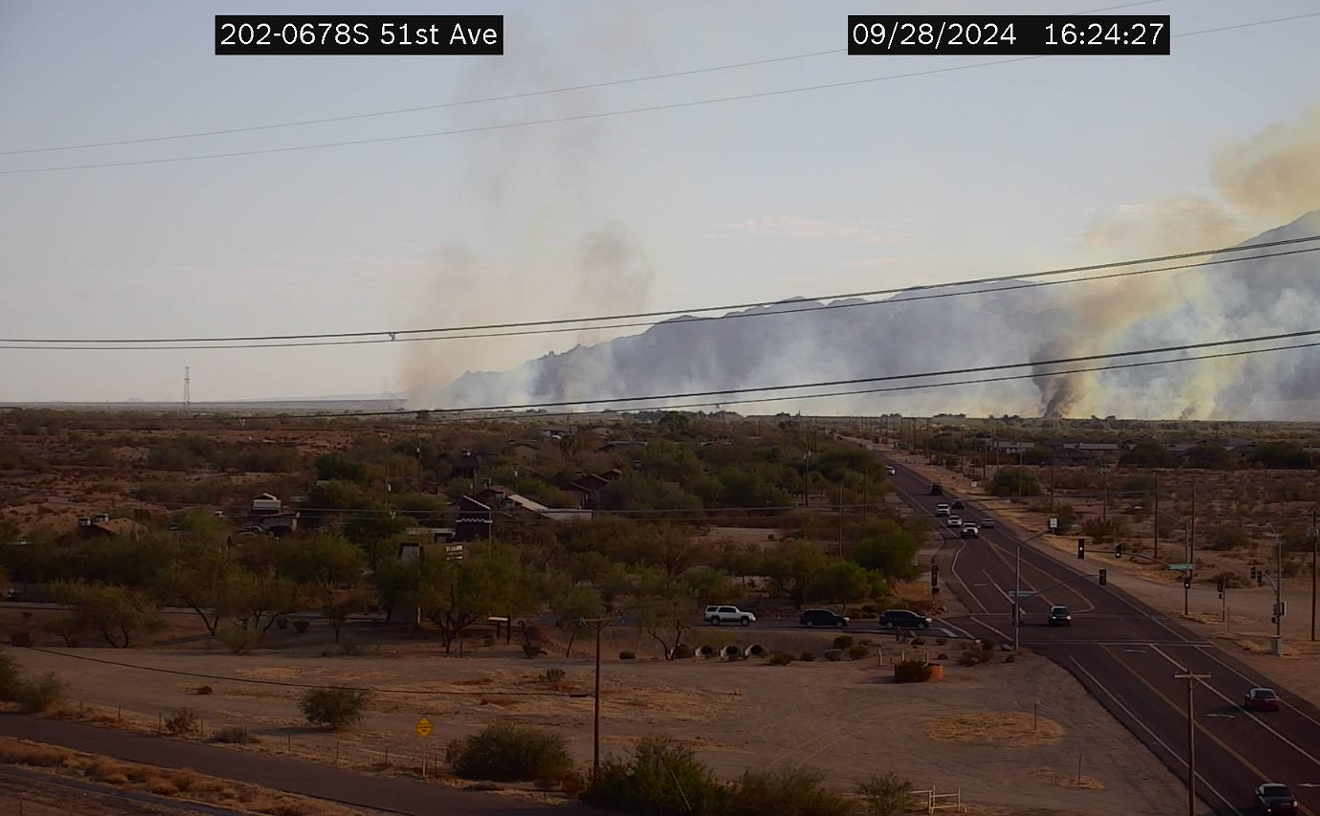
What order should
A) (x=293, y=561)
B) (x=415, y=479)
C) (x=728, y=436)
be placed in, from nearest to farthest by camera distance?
(x=293, y=561), (x=415, y=479), (x=728, y=436)

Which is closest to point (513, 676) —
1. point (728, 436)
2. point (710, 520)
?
point (710, 520)

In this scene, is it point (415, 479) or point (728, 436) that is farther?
point (728, 436)

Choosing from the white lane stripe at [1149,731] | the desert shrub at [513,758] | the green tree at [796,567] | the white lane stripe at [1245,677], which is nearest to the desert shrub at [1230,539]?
the green tree at [796,567]

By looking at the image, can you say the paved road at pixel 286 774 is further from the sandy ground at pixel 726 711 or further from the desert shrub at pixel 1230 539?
the desert shrub at pixel 1230 539

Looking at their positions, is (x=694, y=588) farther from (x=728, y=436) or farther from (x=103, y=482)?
(x=728, y=436)

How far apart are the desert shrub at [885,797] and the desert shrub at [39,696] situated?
82.0ft

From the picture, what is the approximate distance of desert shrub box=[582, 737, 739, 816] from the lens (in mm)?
30969

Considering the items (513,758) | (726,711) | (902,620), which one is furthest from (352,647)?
(902,620)

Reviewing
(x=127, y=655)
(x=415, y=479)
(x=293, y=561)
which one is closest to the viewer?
(x=127, y=655)

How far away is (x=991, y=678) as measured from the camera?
50.3 meters

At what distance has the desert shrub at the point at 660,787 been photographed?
3097 cm

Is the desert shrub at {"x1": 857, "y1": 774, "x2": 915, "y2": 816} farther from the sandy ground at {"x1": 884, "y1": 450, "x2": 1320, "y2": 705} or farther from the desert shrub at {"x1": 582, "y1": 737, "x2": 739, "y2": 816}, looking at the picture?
the sandy ground at {"x1": 884, "y1": 450, "x2": 1320, "y2": 705}

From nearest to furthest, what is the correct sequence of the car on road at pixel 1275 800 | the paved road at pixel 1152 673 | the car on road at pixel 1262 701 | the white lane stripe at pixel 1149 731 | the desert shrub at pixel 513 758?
the car on road at pixel 1275 800, the white lane stripe at pixel 1149 731, the desert shrub at pixel 513 758, the paved road at pixel 1152 673, the car on road at pixel 1262 701

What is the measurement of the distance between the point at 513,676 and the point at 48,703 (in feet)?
53.1
